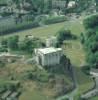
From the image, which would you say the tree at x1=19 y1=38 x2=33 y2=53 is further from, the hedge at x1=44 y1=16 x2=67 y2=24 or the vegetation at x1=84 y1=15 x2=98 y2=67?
the hedge at x1=44 y1=16 x2=67 y2=24

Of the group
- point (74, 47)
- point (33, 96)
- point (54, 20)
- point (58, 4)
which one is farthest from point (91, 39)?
point (58, 4)

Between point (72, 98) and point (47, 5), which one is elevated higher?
point (47, 5)

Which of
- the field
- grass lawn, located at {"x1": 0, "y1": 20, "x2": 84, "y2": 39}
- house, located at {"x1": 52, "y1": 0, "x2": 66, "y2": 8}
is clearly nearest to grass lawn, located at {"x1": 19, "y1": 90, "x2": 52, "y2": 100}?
the field

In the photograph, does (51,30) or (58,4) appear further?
(58,4)

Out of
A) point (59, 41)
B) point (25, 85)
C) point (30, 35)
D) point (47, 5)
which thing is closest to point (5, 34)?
point (30, 35)

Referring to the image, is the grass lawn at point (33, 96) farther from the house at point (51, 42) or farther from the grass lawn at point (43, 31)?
the grass lawn at point (43, 31)

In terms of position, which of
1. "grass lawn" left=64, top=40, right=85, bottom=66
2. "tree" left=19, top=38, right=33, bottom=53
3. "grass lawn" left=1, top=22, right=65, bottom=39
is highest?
"tree" left=19, top=38, right=33, bottom=53

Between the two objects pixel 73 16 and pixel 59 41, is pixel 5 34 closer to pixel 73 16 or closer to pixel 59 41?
pixel 59 41

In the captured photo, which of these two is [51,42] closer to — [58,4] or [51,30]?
[51,30]

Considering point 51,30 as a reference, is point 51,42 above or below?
above
